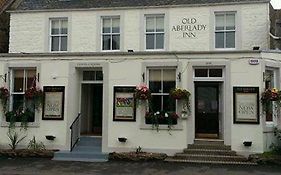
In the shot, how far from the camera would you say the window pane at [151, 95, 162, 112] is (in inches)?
609

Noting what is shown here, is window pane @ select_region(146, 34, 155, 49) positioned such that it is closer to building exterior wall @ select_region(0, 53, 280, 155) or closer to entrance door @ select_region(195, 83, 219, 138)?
building exterior wall @ select_region(0, 53, 280, 155)

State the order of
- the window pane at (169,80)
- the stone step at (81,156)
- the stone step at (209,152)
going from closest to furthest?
1. the stone step at (209,152)
2. the stone step at (81,156)
3. the window pane at (169,80)

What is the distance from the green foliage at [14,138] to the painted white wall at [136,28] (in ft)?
14.5

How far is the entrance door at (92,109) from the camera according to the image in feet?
56.6

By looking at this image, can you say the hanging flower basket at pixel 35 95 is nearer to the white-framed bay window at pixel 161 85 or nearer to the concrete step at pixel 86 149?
the concrete step at pixel 86 149

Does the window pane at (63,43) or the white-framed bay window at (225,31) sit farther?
the window pane at (63,43)

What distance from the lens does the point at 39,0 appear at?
64.1ft

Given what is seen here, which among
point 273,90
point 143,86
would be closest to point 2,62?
point 143,86

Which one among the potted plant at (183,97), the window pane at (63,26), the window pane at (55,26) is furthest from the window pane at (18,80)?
the potted plant at (183,97)

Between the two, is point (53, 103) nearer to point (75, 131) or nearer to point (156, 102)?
point (75, 131)

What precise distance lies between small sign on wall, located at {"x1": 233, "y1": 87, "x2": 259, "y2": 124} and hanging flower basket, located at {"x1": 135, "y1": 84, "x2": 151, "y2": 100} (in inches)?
134

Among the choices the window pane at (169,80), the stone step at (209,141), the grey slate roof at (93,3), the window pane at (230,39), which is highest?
the grey slate roof at (93,3)

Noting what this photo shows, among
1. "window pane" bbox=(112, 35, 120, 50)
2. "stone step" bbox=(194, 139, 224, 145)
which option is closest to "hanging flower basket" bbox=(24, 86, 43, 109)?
"window pane" bbox=(112, 35, 120, 50)

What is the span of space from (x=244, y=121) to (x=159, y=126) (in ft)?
10.9
